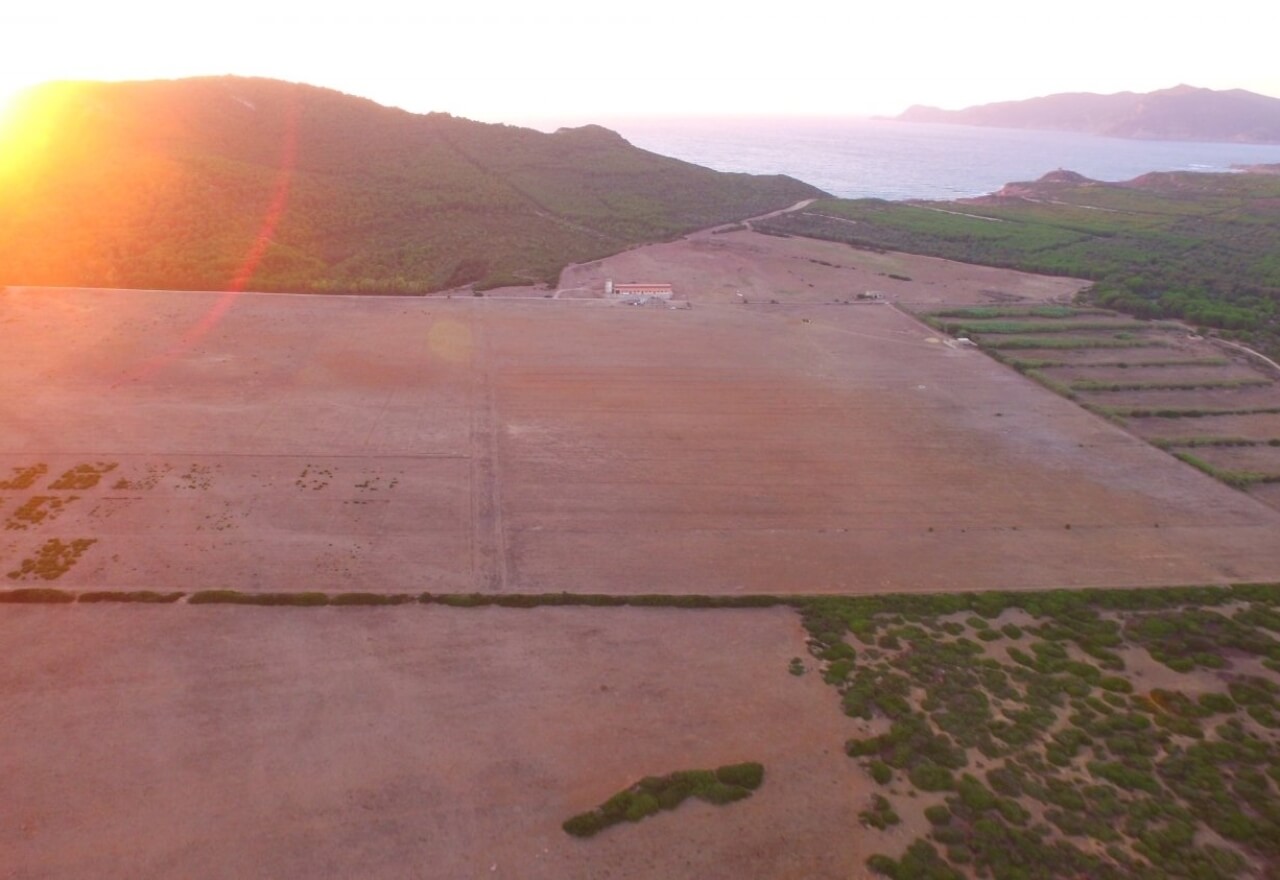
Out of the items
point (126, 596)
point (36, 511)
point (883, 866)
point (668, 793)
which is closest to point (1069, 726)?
point (883, 866)

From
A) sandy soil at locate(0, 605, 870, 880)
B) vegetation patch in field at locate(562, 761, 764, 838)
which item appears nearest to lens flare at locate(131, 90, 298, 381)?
sandy soil at locate(0, 605, 870, 880)

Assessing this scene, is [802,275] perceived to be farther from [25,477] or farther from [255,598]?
[25,477]

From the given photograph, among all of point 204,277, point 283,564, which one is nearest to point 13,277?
point 204,277

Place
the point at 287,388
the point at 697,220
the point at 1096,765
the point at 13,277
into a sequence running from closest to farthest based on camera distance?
the point at 1096,765 < the point at 287,388 < the point at 13,277 < the point at 697,220

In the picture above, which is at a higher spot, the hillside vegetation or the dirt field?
the hillside vegetation

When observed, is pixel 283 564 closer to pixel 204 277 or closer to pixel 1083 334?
pixel 204 277

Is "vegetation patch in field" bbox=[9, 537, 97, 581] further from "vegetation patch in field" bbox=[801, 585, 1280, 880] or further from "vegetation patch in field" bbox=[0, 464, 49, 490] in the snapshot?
"vegetation patch in field" bbox=[801, 585, 1280, 880]
